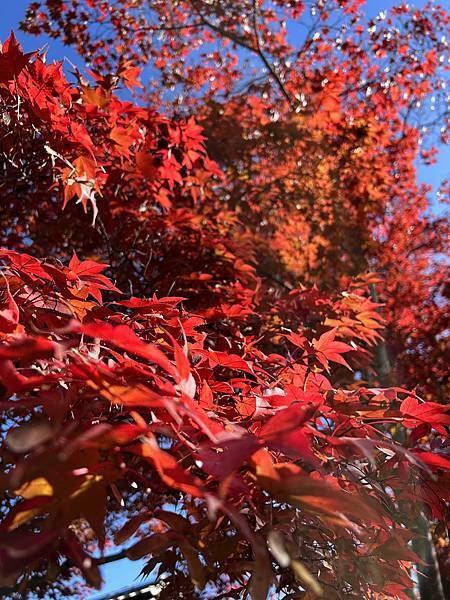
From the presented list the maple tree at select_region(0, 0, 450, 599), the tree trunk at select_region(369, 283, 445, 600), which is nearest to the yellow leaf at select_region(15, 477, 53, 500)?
the maple tree at select_region(0, 0, 450, 599)

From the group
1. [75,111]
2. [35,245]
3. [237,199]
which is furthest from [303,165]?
[75,111]

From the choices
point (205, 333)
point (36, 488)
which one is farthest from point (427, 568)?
point (36, 488)

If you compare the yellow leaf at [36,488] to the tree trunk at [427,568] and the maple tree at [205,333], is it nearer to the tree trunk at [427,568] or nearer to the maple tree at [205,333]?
the maple tree at [205,333]

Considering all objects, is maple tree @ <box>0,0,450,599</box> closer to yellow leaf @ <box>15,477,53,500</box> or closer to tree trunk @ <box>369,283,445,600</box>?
yellow leaf @ <box>15,477,53,500</box>

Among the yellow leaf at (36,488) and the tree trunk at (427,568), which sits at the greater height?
the yellow leaf at (36,488)

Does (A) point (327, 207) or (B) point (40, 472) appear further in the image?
(A) point (327, 207)

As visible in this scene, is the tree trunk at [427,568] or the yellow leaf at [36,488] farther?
the tree trunk at [427,568]

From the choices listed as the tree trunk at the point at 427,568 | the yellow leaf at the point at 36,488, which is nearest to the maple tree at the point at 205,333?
the yellow leaf at the point at 36,488

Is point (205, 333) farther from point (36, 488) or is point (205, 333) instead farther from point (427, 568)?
point (427, 568)

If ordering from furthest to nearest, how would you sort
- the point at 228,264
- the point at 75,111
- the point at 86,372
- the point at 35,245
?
the point at 35,245 < the point at 228,264 < the point at 75,111 < the point at 86,372

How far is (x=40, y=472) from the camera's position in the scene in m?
0.67

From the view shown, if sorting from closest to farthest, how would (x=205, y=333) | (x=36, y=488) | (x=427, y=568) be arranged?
(x=36, y=488), (x=205, y=333), (x=427, y=568)

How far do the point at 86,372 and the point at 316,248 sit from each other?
7975 millimetres

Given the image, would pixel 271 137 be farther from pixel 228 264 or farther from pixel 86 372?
pixel 86 372
